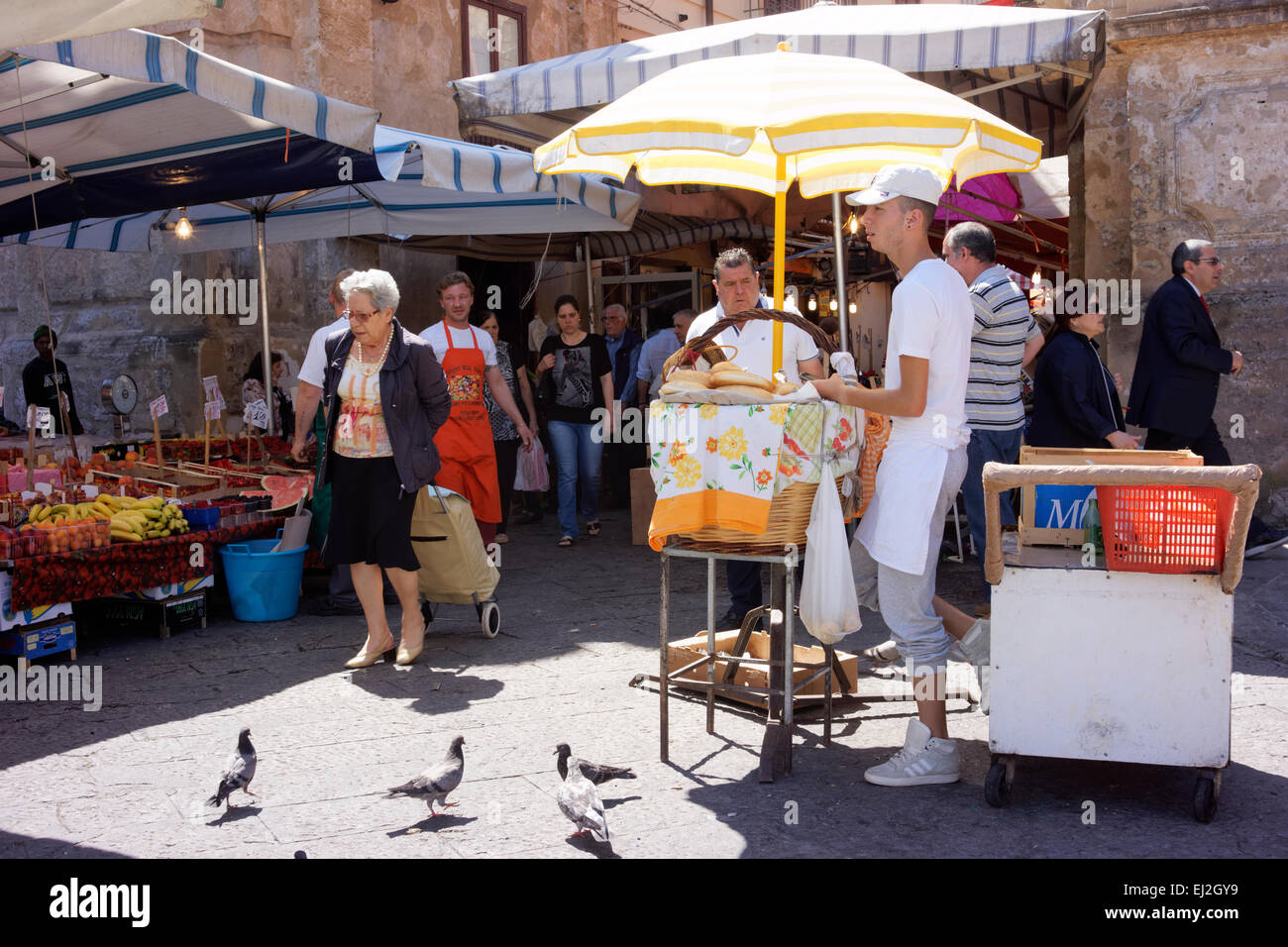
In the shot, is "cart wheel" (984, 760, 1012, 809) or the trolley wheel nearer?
the trolley wheel

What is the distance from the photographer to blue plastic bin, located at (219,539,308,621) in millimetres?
6637

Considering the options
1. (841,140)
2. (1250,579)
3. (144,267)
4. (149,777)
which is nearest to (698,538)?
(841,140)

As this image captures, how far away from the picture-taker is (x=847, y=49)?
7.05 m

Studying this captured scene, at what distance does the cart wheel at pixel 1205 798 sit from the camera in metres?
3.54

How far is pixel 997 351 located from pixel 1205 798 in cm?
290

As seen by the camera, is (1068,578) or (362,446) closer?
(1068,578)

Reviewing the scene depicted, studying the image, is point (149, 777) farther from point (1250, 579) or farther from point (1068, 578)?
point (1250, 579)

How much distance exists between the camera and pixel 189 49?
5496 mm

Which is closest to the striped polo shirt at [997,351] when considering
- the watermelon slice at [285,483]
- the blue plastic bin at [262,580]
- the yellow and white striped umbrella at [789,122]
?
the yellow and white striped umbrella at [789,122]

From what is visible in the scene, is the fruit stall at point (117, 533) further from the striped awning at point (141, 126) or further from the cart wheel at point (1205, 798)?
the cart wheel at point (1205, 798)

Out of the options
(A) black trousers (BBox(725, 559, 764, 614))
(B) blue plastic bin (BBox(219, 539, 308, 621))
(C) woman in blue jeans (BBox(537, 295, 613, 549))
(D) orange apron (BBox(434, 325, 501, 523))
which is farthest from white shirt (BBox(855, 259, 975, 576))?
(C) woman in blue jeans (BBox(537, 295, 613, 549))

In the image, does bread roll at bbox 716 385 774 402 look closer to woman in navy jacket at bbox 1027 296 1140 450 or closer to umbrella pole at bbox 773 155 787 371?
umbrella pole at bbox 773 155 787 371

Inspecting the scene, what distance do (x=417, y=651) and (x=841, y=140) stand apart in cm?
320

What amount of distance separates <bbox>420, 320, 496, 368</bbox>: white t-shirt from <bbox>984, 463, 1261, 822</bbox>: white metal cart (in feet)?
13.3
